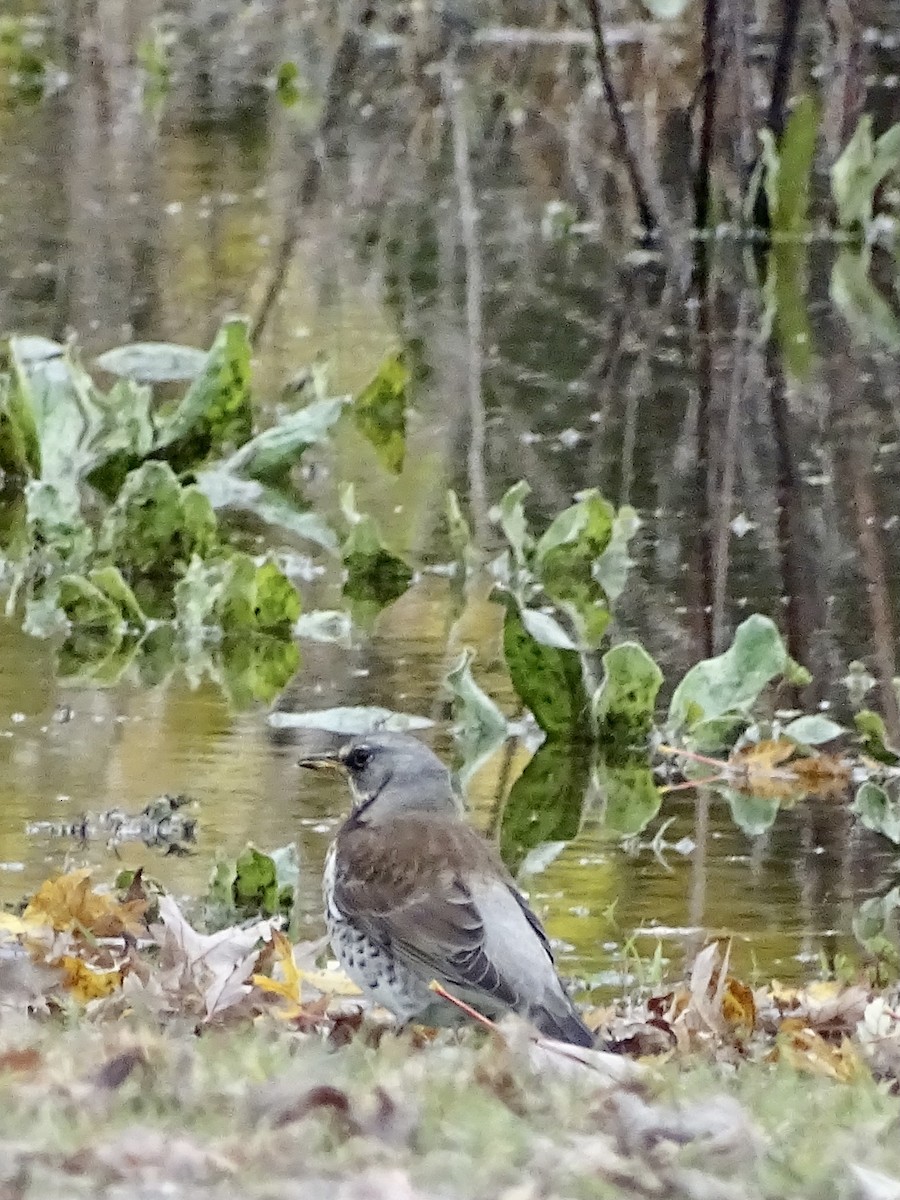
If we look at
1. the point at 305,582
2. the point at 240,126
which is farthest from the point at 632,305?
the point at 240,126

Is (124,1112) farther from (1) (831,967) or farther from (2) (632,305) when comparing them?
(2) (632,305)

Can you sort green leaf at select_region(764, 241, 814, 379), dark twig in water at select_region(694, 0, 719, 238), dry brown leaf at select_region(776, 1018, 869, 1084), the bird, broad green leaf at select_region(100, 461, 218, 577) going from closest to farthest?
dry brown leaf at select_region(776, 1018, 869, 1084) → the bird → broad green leaf at select_region(100, 461, 218, 577) → dark twig in water at select_region(694, 0, 719, 238) → green leaf at select_region(764, 241, 814, 379)

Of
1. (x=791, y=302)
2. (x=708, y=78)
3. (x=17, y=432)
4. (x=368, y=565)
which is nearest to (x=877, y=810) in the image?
(x=368, y=565)

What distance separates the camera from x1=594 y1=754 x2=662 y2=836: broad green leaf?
647 cm

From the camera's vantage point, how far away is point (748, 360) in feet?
39.9

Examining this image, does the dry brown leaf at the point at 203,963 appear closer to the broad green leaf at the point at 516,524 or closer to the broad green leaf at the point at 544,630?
the broad green leaf at the point at 544,630

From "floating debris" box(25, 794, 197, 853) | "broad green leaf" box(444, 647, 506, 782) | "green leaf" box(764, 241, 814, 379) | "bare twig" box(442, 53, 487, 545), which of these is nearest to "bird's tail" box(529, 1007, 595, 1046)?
"floating debris" box(25, 794, 197, 853)

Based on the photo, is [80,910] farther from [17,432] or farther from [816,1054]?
[17,432]

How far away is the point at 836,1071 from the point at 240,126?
16668 mm

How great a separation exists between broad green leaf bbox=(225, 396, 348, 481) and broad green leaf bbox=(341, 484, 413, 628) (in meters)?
0.91

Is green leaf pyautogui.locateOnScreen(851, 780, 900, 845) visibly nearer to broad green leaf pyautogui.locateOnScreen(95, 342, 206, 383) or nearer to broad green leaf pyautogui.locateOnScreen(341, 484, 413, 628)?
broad green leaf pyautogui.locateOnScreen(341, 484, 413, 628)

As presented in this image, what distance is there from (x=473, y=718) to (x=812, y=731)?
82 cm

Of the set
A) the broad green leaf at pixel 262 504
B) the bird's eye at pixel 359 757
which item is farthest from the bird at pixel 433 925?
the broad green leaf at pixel 262 504

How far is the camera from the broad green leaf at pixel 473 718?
22.7 ft
